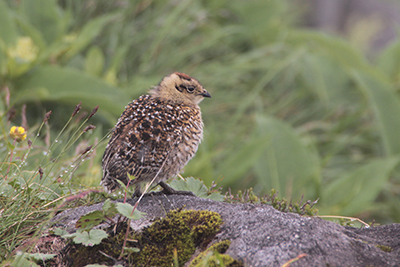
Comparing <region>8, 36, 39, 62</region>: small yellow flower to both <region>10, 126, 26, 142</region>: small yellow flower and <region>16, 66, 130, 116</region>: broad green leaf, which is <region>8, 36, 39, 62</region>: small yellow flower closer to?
<region>16, 66, 130, 116</region>: broad green leaf

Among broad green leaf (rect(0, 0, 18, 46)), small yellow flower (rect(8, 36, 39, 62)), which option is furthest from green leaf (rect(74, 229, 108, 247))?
broad green leaf (rect(0, 0, 18, 46))

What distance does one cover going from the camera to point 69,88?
555 centimetres

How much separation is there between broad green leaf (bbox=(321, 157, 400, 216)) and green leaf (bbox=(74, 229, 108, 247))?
3.67m

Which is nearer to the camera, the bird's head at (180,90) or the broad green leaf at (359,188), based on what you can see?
the bird's head at (180,90)

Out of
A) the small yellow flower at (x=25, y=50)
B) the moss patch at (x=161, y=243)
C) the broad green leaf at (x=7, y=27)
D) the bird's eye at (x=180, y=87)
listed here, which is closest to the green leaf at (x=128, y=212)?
the moss patch at (x=161, y=243)

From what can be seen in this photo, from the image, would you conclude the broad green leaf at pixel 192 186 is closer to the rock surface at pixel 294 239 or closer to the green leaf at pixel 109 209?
the rock surface at pixel 294 239

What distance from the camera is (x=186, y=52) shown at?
23.7ft

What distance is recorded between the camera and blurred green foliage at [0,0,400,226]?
544 cm

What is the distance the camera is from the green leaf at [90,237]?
2143 millimetres

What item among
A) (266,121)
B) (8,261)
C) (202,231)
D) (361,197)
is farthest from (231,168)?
(8,261)

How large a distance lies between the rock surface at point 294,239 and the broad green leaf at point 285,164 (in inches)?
111

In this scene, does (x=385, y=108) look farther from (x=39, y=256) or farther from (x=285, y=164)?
(x=39, y=256)

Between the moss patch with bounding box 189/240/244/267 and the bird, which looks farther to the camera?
the bird

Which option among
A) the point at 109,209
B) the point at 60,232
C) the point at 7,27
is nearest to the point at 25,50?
the point at 7,27
